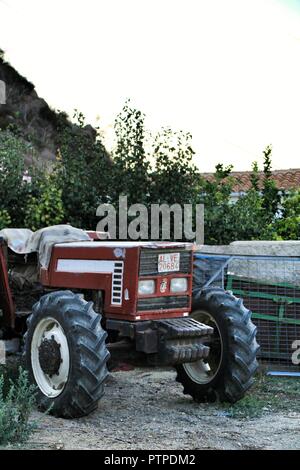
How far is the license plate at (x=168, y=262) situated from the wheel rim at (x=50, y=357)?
107 centimetres

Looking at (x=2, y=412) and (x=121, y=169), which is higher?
(x=121, y=169)

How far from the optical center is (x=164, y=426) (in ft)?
21.3

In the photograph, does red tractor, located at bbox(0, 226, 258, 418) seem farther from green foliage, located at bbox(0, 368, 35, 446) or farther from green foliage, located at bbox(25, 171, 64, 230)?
green foliage, located at bbox(25, 171, 64, 230)

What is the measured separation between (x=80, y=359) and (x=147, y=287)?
3.34 feet

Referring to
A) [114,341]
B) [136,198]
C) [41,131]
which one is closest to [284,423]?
[114,341]

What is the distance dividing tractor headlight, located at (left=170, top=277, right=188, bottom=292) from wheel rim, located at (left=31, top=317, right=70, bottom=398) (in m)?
1.14

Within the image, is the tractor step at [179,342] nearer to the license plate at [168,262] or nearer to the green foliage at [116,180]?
the license plate at [168,262]

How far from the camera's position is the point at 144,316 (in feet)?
22.7

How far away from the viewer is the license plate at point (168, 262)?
702 cm

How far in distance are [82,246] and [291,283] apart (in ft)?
10.8

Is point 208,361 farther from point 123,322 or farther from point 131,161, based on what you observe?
point 131,161

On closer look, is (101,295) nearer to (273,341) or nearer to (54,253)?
(54,253)

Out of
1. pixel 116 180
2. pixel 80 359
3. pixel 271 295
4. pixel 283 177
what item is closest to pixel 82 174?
pixel 116 180
